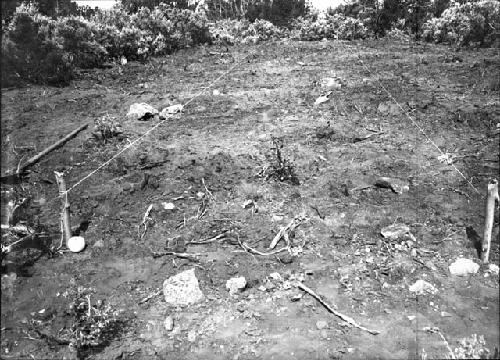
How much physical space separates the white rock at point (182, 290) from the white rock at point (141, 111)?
4.60m

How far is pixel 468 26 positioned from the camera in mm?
12617

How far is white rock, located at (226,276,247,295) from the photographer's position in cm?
431

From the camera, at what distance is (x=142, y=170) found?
6.45m

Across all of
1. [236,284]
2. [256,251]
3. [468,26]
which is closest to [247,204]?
[256,251]

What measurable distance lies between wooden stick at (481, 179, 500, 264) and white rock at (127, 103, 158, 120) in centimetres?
613

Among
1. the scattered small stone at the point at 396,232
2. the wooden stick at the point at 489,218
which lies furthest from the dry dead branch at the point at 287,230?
the wooden stick at the point at 489,218

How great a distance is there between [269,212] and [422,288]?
205cm

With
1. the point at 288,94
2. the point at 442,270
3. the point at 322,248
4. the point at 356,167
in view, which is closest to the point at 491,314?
the point at 442,270

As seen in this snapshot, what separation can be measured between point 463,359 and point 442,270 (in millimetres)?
1662

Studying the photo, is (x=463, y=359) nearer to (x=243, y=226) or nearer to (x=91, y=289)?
(x=243, y=226)

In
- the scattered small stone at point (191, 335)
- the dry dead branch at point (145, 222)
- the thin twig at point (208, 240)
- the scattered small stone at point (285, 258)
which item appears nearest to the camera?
the scattered small stone at point (191, 335)

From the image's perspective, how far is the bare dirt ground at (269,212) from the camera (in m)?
3.85

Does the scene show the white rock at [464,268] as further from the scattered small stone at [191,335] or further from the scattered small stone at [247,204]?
the scattered small stone at [191,335]

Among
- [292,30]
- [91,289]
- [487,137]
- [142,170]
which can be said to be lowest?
[91,289]
